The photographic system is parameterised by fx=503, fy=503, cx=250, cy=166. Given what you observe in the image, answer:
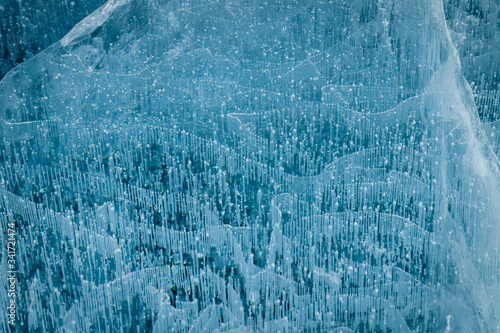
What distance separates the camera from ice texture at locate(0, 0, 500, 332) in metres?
0.87

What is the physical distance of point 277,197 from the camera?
2.91 feet

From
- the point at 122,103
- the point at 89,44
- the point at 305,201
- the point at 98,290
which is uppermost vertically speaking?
the point at 89,44

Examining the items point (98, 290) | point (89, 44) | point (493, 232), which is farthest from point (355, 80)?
point (98, 290)

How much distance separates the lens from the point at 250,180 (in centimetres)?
89

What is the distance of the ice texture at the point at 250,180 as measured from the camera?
2.86 ft

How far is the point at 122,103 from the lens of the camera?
875 millimetres

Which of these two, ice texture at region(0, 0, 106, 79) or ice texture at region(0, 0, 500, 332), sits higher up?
ice texture at region(0, 0, 106, 79)

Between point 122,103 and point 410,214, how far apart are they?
1.77 feet

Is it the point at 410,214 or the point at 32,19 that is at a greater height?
the point at 32,19

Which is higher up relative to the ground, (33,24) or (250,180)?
(33,24)

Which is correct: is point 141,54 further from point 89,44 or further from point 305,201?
point 305,201

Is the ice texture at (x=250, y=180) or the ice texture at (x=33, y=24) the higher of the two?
the ice texture at (x=33, y=24)

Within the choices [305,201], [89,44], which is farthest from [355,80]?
[89,44]

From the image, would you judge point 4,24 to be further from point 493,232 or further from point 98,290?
point 493,232
